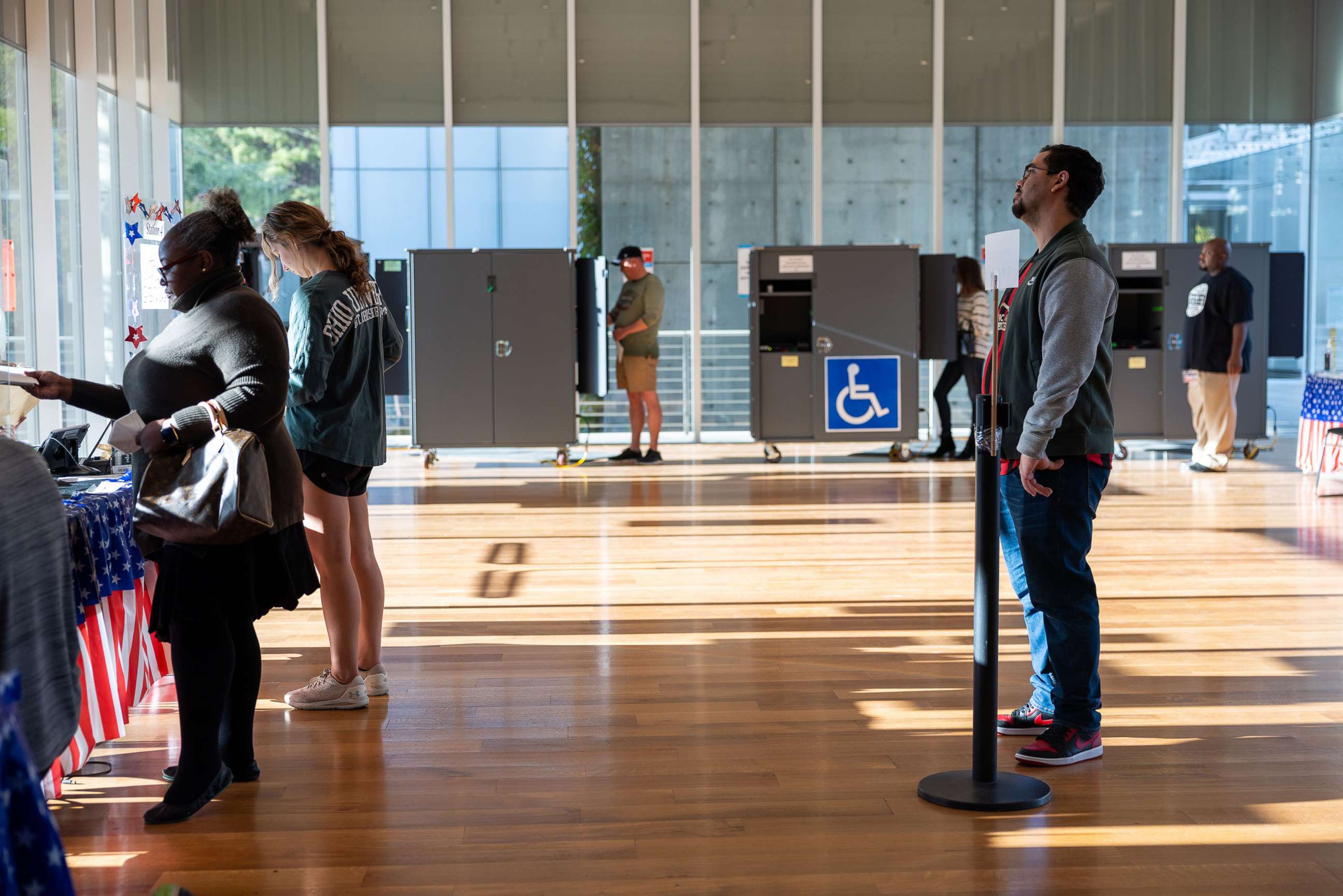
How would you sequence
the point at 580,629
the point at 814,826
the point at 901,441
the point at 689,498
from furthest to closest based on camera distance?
the point at 901,441 → the point at 689,498 → the point at 580,629 → the point at 814,826

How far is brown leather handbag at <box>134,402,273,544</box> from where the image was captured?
2.84 metres

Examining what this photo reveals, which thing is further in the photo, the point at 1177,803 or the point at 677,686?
the point at 677,686

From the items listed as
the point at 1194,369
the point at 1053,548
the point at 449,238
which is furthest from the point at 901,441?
the point at 1053,548

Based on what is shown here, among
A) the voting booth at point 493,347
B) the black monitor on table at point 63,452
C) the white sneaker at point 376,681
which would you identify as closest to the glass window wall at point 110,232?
the voting booth at point 493,347

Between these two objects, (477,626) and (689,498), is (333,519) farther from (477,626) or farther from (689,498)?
(689,498)

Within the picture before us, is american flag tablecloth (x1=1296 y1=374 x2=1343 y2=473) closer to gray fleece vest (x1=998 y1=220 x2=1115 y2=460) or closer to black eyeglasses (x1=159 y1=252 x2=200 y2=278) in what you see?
gray fleece vest (x1=998 y1=220 x2=1115 y2=460)

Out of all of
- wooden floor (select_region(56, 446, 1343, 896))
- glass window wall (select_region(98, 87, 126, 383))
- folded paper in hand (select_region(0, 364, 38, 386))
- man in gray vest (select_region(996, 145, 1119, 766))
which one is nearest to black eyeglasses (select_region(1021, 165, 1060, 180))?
man in gray vest (select_region(996, 145, 1119, 766))

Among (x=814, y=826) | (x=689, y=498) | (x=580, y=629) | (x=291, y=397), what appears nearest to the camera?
(x=814, y=826)

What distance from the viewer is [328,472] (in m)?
3.63

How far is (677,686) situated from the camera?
4137 millimetres

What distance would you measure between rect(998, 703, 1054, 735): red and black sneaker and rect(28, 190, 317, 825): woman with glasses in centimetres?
202

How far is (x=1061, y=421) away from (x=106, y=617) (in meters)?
2.59

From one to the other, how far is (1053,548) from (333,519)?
2.02 meters

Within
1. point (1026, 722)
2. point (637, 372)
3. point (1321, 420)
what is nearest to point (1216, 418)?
point (1321, 420)
